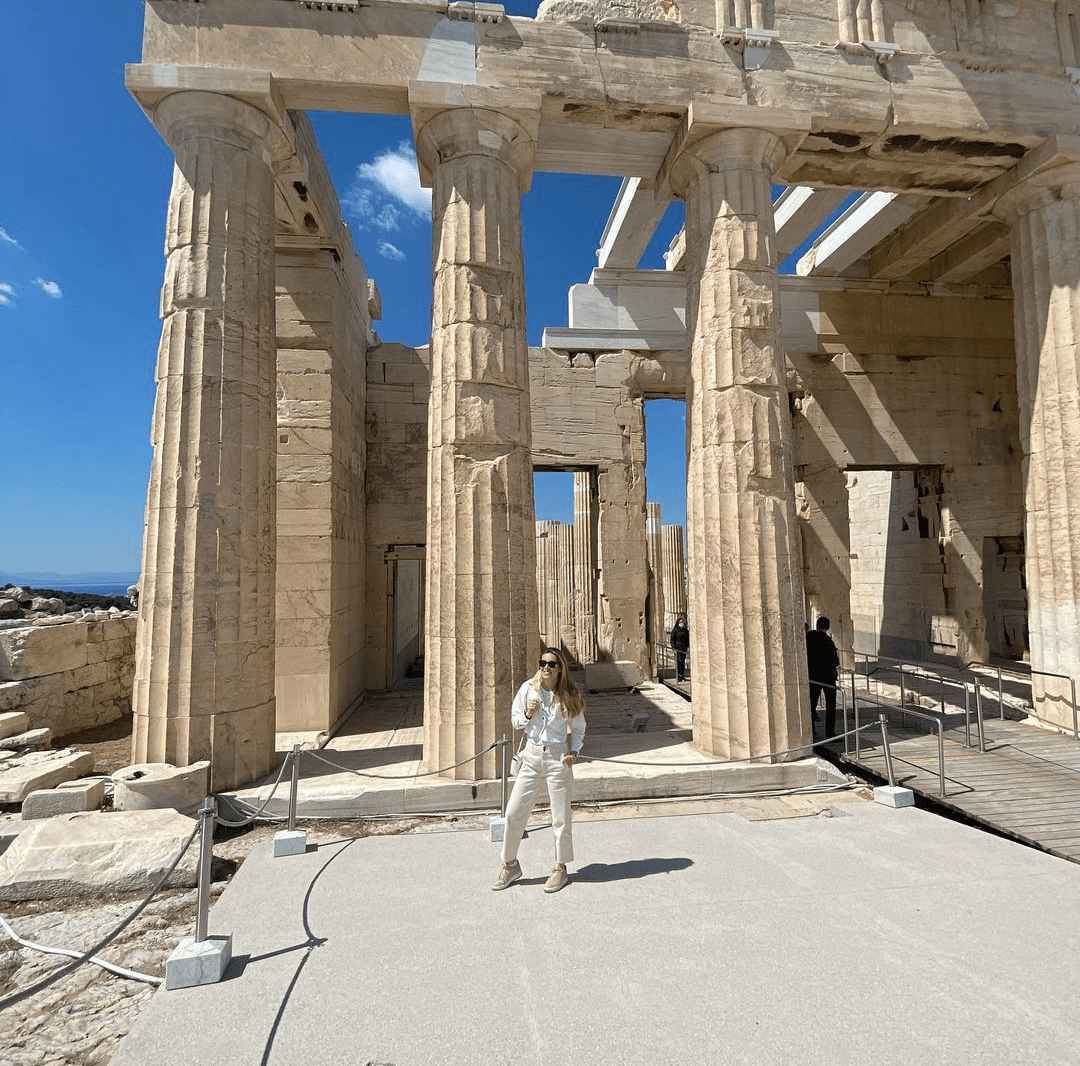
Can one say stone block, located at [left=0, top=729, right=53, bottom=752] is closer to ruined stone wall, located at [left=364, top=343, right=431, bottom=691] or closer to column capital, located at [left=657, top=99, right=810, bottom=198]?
ruined stone wall, located at [left=364, top=343, right=431, bottom=691]

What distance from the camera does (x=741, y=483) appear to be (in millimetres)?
7816

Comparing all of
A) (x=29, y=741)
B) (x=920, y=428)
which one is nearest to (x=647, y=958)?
(x=29, y=741)

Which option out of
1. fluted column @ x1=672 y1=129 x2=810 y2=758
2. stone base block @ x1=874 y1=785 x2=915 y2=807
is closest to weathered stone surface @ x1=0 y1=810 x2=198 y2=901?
fluted column @ x1=672 y1=129 x2=810 y2=758

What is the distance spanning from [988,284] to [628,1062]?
16.9 metres

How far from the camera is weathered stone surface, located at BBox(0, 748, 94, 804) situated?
6410mm

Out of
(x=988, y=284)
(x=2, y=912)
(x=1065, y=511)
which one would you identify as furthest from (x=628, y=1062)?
(x=988, y=284)

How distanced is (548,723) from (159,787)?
408cm

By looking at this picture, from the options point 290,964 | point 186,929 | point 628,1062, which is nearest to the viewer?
point 628,1062

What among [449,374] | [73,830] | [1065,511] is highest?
[449,374]

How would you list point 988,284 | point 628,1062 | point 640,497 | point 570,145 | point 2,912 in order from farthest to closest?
point 988,284
point 640,497
point 570,145
point 2,912
point 628,1062

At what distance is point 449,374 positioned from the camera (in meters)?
7.50

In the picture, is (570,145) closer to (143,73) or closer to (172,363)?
(143,73)

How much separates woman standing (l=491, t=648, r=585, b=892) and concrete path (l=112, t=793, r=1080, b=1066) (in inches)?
8.9

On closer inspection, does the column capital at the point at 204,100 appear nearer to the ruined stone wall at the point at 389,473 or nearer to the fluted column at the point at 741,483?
the fluted column at the point at 741,483
